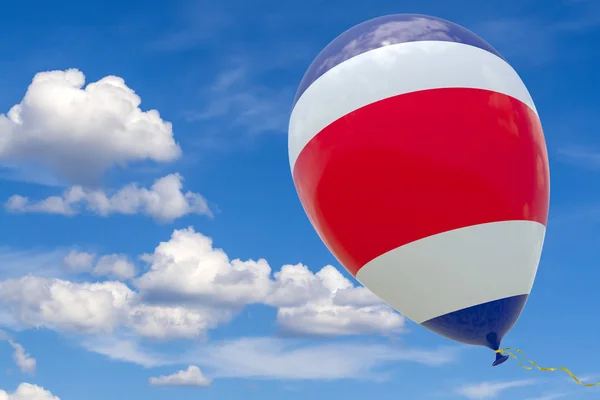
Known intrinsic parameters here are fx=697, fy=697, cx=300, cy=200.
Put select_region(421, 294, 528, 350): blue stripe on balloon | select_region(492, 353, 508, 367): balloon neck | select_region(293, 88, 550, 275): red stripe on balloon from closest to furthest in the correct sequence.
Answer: select_region(293, 88, 550, 275): red stripe on balloon → select_region(421, 294, 528, 350): blue stripe on balloon → select_region(492, 353, 508, 367): balloon neck

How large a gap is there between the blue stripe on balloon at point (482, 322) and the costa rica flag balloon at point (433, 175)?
0.8 inches

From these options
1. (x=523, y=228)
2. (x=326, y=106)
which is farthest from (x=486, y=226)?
(x=326, y=106)

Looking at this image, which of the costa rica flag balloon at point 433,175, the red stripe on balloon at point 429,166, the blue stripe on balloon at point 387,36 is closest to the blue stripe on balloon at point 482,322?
the costa rica flag balloon at point 433,175

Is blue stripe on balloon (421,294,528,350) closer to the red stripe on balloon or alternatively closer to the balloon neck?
the balloon neck

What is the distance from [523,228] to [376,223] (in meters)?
2.42

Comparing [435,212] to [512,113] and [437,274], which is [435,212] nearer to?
[437,274]

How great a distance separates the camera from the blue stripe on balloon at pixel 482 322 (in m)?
11.4

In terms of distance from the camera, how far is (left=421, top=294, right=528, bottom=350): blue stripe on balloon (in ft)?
37.2

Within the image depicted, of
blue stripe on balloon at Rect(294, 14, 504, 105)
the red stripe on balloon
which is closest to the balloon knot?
the red stripe on balloon

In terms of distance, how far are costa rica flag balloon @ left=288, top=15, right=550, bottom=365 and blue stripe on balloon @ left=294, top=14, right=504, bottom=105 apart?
0.12 feet

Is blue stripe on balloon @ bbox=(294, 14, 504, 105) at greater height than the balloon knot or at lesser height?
greater

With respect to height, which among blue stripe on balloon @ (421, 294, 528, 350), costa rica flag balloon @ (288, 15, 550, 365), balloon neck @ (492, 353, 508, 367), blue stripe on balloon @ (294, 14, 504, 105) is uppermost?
blue stripe on balloon @ (294, 14, 504, 105)

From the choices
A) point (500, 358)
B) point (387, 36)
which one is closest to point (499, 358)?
point (500, 358)

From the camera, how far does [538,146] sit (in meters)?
12.0
